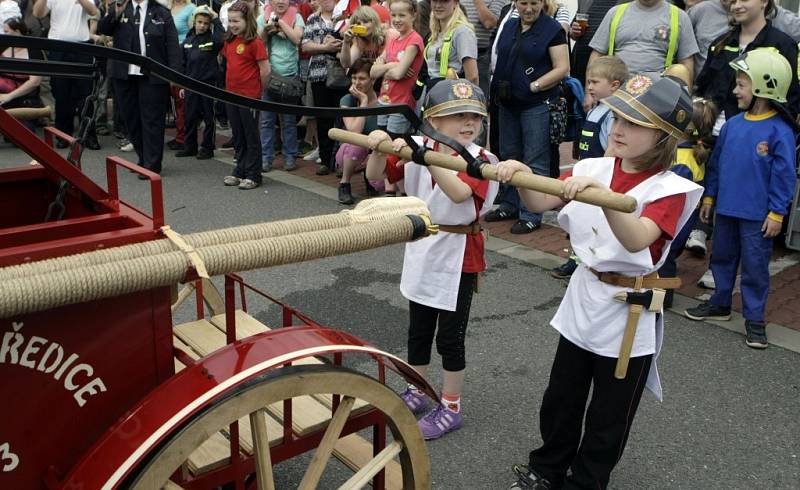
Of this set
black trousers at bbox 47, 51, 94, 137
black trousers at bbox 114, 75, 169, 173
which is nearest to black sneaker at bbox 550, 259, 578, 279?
black trousers at bbox 114, 75, 169, 173

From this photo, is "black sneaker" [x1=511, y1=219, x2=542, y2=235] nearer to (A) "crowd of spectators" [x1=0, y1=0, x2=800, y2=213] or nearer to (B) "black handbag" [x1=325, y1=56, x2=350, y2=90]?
(A) "crowd of spectators" [x1=0, y1=0, x2=800, y2=213]

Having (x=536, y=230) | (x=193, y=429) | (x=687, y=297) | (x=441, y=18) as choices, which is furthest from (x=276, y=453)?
(x=441, y=18)

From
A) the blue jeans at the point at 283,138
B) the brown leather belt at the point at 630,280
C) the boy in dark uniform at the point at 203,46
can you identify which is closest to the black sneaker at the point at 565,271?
the brown leather belt at the point at 630,280

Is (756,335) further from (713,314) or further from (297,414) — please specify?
(297,414)

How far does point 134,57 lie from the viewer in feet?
5.53

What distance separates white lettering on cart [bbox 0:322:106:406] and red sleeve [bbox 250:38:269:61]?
6.28 metres

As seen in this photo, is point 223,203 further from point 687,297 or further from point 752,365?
point 752,365

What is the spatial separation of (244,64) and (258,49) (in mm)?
208

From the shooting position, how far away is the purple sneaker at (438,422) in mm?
3248

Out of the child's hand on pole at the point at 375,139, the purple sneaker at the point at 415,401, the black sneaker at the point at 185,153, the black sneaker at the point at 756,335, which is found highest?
the child's hand on pole at the point at 375,139

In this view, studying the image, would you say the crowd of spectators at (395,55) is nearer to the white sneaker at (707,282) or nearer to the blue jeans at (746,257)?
the blue jeans at (746,257)

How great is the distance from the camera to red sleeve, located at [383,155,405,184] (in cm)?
314

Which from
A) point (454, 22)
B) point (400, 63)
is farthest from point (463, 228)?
point (400, 63)

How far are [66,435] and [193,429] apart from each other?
0.32 metres
